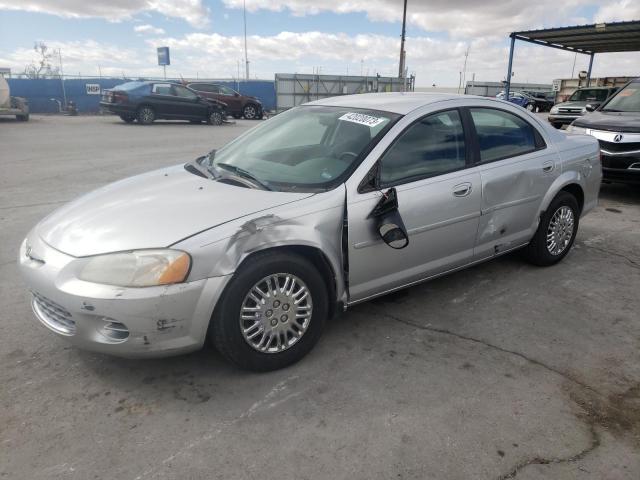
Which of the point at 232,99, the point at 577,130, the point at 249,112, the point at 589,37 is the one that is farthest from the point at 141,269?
the point at 249,112

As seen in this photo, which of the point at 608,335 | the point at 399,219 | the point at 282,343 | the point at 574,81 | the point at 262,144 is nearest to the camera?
the point at 282,343

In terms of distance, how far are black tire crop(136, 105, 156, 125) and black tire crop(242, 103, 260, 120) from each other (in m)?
6.10

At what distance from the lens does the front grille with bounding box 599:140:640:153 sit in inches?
261

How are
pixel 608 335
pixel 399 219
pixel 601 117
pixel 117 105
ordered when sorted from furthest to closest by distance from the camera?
pixel 117 105 < pixel 601 117 < pixel 608 335 < pixel 399 219

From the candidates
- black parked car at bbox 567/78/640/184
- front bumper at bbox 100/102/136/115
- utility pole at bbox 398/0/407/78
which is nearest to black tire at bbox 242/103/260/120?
front bumper at bbox 100/102/136/115

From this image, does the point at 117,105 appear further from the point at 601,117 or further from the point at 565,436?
the point at 565,436

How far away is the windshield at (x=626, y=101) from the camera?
25.3ft

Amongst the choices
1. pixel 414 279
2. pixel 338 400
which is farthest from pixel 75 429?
pixel 414 279

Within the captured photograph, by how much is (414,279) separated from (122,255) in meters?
1.92

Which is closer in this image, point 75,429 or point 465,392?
point 75,429

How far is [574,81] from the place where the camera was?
78.7 feet

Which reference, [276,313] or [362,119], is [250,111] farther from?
[276,313]

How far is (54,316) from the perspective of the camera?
270 cm

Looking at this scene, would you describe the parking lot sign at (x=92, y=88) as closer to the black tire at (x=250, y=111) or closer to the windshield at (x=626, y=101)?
the black tire at (x=250, y=111)
